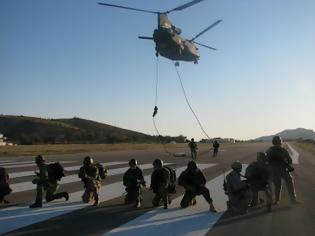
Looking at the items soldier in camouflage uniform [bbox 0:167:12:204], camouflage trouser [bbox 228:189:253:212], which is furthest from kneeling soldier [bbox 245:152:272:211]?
soldier in camouflage uniform [bbox 0:167:12:204]

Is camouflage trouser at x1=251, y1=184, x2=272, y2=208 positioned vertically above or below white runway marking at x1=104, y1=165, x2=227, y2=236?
above

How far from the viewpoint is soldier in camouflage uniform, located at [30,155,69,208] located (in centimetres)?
1298

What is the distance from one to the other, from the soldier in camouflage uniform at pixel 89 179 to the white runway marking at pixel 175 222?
173cm

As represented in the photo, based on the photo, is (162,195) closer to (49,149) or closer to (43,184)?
(43,184)

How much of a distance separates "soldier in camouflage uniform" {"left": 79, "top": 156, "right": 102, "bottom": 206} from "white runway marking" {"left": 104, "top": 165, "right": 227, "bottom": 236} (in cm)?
173

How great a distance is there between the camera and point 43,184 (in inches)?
521

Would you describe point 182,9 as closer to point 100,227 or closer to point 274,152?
point 274,152

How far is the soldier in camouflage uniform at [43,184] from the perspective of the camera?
13.0 m

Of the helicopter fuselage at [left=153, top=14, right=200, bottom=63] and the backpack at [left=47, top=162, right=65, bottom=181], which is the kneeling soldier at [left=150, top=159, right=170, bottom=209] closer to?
the backpack at [left=47, top=162, right=65, bottom=181]

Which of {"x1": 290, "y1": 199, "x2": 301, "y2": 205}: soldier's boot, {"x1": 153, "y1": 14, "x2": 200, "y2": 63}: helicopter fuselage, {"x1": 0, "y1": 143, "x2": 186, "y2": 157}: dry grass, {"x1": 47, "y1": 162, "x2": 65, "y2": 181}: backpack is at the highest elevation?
{"x1": 153, "y1": 14, "x2": 200, "y2": 63}: helicopter fuselage

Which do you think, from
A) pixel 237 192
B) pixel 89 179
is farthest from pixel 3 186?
pixel 237 192

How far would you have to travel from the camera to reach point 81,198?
576 inches

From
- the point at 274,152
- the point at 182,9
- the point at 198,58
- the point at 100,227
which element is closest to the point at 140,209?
the point at 100,227

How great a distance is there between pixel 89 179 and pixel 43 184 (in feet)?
3.66
